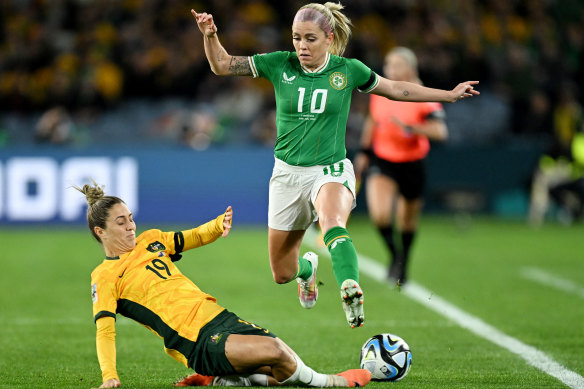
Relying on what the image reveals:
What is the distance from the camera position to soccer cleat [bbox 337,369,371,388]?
15.3 feet

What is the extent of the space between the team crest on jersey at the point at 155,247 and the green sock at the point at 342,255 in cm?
91

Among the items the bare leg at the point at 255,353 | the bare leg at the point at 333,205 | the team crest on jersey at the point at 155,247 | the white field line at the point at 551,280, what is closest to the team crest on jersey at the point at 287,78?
the bare leg at the point at 333,205

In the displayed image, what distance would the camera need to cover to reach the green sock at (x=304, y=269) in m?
6.33

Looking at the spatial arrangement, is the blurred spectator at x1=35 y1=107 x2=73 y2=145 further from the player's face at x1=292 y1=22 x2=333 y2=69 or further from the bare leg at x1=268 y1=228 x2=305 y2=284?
the player's face at x1=292 y1=22 x2=333 y2=69

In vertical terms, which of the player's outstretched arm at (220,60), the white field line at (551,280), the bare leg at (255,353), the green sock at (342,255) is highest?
the player's outstretched arm at (220,60)

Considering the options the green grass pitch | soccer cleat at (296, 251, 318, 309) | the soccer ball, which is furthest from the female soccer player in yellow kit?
soccer cleat at (296, 251, 318, 309)

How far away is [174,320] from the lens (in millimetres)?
4527

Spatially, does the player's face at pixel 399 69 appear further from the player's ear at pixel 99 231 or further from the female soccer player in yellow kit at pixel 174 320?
the player's ear at pixel 99 231

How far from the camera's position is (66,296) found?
869 cm

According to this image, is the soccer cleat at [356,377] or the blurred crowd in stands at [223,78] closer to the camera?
the soccer cleat at [356,377]

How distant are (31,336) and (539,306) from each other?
4.15 meters

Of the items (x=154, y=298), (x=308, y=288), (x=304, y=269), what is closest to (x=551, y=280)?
(x=308, y=288)

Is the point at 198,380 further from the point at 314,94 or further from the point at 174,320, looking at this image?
the point at 314,94

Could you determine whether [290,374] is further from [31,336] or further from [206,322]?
[31,336]
